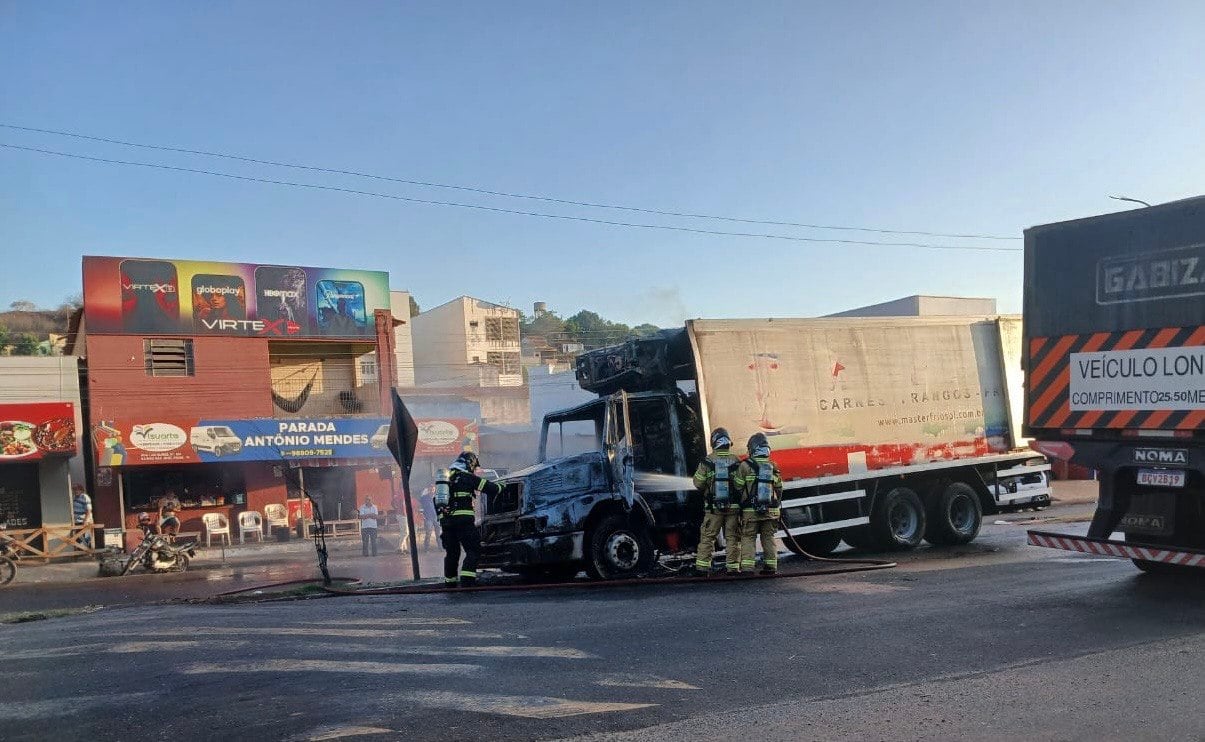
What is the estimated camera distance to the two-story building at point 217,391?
1084 inches

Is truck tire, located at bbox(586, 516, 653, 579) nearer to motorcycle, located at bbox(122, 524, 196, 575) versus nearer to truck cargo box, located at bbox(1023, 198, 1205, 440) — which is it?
truck cargo box, located at bbox(1023, 198, 1205, 440)

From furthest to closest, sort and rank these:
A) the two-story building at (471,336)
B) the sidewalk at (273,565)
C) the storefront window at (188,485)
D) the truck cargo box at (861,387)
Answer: the two-story building at (471,336) < the storefront window at (188,485) < the sidewalk at (273,565) < the truck cargo box at (861,387)

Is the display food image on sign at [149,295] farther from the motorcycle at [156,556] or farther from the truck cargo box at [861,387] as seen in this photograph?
the truck cargo box at [861,387]

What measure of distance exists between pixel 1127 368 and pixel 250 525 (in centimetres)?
2442

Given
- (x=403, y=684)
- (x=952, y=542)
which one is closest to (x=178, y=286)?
(x=952, y=542)

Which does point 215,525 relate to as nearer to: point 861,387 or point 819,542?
point 819,542

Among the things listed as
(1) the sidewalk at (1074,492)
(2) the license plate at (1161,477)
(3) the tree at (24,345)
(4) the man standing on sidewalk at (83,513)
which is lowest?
(1) the sidewalk at (1074,492)

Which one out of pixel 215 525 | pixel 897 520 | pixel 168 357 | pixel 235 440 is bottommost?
pixel 215 525

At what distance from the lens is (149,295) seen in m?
28.8

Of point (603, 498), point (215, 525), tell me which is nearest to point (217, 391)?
point (215, 525)

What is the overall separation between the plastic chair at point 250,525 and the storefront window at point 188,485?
A: 3.10ft

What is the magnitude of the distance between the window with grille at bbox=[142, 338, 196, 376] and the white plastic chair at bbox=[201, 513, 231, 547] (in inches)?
178

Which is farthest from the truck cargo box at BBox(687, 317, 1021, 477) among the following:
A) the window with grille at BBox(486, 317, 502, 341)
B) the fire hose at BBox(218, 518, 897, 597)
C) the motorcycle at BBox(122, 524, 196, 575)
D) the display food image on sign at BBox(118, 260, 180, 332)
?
the window with grille at BBox(486, 317, 502, 341)

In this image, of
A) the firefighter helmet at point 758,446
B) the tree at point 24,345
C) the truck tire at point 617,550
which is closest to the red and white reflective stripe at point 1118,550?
the firefighter helmet at point 758,446
